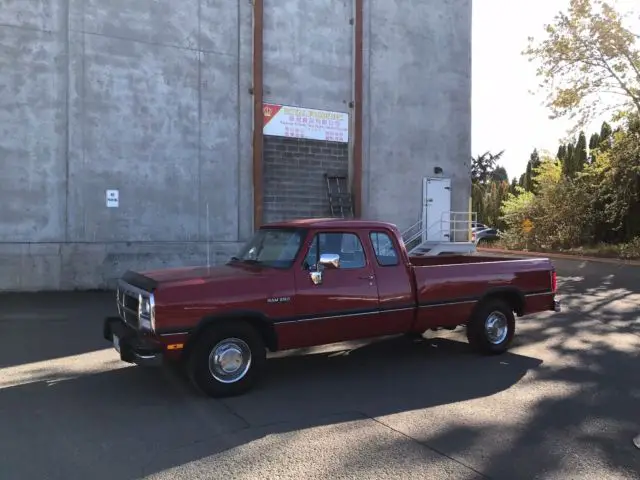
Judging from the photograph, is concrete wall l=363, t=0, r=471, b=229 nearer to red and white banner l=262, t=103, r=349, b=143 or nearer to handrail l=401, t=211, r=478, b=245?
handrail l=401, t=211, r=478, b=245

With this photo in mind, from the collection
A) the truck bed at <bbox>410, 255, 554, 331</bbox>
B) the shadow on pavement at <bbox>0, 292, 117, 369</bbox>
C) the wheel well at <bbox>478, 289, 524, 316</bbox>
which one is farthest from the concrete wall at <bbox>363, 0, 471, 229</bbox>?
the wheel well at <bbox>478, 289, 524, 316</bbox>

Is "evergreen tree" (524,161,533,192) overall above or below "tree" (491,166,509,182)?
below

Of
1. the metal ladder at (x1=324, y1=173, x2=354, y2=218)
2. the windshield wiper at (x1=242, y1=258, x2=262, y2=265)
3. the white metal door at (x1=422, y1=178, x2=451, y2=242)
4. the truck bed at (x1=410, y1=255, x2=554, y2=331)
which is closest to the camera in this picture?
the windshield wiper at (x1=242, y1=258, x2=262, y2=265)

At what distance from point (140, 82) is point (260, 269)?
9.82 m

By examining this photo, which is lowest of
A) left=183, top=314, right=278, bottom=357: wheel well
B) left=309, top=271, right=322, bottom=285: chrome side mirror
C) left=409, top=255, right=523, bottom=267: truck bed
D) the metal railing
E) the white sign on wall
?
left=183, top=314, right=278, bottom=357: wheel well

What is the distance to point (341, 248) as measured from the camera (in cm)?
656

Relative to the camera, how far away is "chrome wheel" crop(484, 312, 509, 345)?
764cm

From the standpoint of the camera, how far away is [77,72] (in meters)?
13.4

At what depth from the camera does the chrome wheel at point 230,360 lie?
561cm

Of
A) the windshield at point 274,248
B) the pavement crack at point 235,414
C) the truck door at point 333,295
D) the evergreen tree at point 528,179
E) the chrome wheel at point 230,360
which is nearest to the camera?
the pavement crack at point 235,414

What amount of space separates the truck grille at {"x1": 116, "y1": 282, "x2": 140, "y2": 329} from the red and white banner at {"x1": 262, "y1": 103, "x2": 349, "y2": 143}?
10.1 metres

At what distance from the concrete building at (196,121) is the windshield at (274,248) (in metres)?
8.05

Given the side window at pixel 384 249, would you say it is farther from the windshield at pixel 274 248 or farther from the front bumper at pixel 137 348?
the front bumper at pixel 137 348

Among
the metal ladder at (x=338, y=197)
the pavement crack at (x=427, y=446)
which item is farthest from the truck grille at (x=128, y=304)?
the metal ladder at (x=338, y=197)
